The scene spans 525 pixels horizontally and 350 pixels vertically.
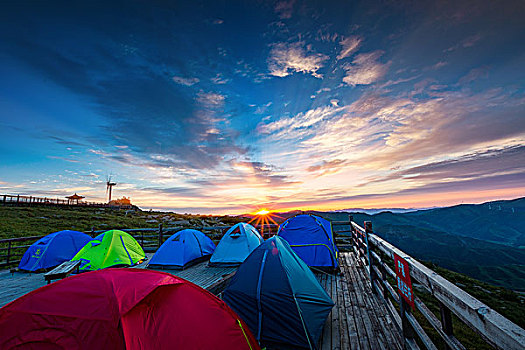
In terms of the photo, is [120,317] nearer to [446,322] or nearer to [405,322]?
[446,322]

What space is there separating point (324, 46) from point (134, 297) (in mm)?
8591

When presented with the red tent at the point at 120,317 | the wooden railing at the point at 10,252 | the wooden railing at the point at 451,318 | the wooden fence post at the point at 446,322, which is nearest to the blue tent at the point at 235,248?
the wooden railing at the point at 451,318

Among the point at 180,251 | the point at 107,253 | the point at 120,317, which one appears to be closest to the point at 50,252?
the point at 107,253

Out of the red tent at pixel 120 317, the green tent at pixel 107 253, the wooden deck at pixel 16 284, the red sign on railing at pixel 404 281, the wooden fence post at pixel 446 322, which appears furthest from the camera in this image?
the green tent at pixel 107 253

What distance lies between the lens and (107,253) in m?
8.84

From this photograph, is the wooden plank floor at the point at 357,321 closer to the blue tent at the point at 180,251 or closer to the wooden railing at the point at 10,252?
the blue tent at the point at 180,251

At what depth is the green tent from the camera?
28.1ft

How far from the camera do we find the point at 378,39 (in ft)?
23.4

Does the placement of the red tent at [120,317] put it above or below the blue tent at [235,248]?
above

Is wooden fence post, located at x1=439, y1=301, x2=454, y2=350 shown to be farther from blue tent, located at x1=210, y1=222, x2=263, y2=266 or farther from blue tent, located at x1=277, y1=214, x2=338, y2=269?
blue tent, located at x1=210, y1=222, x2=263, y2=266

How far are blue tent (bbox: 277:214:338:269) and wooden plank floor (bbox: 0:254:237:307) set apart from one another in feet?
8.51

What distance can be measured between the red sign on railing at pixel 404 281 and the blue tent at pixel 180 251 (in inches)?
320

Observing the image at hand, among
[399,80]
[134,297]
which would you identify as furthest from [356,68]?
[134,297]

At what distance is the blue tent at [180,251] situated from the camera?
30.1ft
